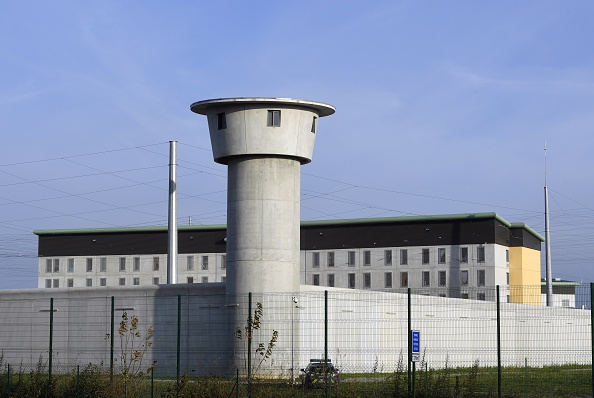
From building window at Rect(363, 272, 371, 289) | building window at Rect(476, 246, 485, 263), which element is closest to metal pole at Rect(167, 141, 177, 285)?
building window at Rect(363, 272, 371, 289)

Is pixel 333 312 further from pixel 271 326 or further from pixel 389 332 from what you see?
pixel 271 326

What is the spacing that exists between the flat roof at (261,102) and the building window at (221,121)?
0.43 metres

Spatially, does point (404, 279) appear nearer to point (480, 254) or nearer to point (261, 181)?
point (480, 254)

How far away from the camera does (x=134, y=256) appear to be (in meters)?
101

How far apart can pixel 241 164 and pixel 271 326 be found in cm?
623

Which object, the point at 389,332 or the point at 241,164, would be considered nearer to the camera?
the point at 241,164

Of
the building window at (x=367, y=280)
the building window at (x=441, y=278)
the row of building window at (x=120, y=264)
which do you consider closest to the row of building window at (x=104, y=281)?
the row of building window at (x=120, y=264)

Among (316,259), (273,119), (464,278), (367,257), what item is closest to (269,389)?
(273,119)

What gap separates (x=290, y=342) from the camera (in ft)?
119

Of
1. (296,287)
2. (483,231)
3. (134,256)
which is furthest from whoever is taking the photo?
(134,256)

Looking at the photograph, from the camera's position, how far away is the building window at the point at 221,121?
37725 mm

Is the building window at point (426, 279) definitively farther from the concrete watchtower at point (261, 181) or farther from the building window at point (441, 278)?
the concrete watchtower at point (261, 181)

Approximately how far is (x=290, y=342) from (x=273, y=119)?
830cm

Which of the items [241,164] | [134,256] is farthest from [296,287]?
[134,256]
